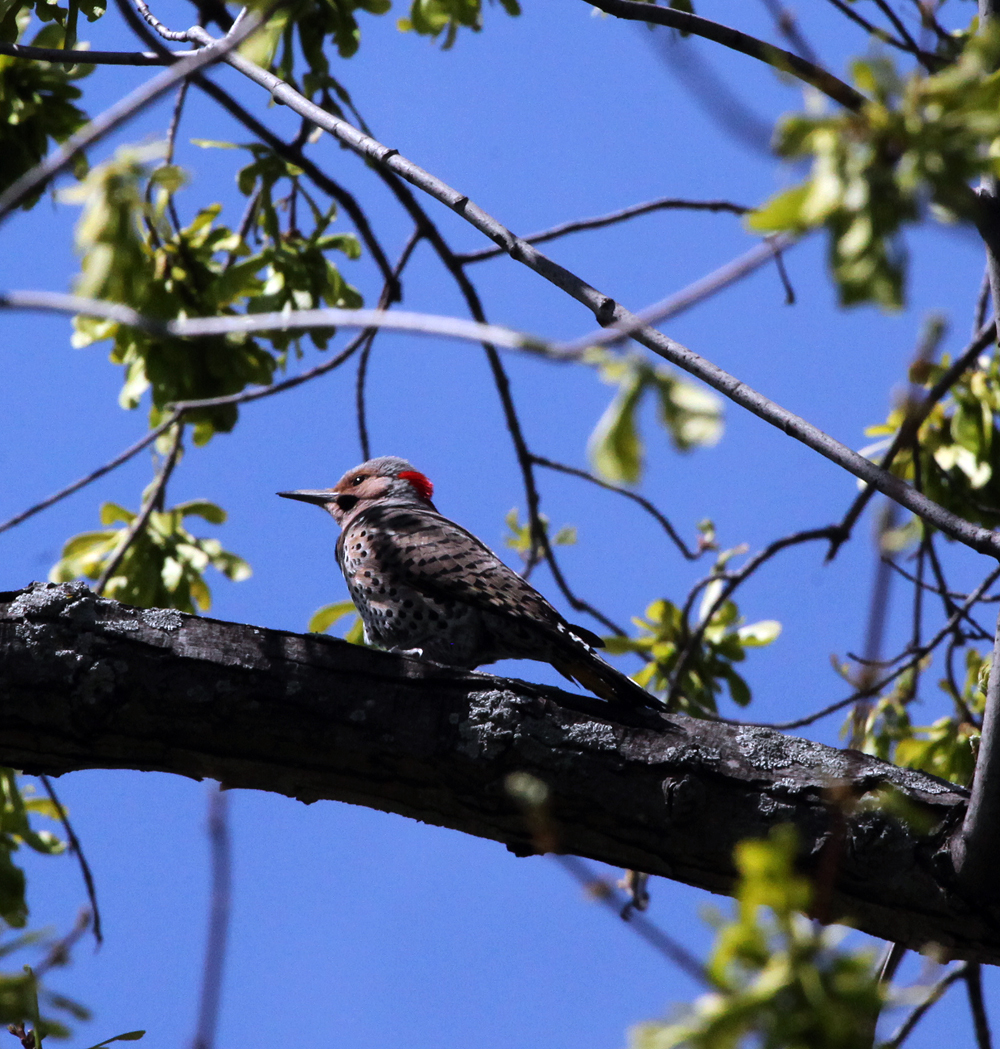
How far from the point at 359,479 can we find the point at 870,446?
282cm

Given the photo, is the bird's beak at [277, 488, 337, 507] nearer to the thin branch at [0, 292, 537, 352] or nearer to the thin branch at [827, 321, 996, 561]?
the thin branch at [827, 321, 996, 561]

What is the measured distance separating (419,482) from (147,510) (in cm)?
197

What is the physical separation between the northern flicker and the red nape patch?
1.13 meters

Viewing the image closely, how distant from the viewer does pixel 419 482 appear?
6719mm

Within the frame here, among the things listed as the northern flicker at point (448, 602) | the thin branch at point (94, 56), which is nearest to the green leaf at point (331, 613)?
the northern flicker at point (448, 602)

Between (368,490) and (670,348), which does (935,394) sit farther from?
(368,490)

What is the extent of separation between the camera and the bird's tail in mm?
3582

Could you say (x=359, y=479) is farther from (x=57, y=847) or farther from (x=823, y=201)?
(x=823, y=201)

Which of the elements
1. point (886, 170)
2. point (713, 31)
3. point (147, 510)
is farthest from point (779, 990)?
point (147, 510)

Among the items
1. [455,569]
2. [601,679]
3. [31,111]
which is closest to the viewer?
[601,679]

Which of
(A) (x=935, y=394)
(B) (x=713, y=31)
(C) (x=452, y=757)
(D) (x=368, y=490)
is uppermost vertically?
(D) (x=368, y=490)

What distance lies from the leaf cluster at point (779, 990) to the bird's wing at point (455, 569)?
9.44ft

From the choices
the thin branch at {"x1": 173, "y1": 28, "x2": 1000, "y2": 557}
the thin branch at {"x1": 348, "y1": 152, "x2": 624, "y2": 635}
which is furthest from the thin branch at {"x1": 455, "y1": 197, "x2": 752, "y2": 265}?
the thin branch at {"x1": 173, "y1": 28, "x2": 1000, "y2": 557}

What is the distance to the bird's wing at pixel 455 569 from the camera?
182 inches
